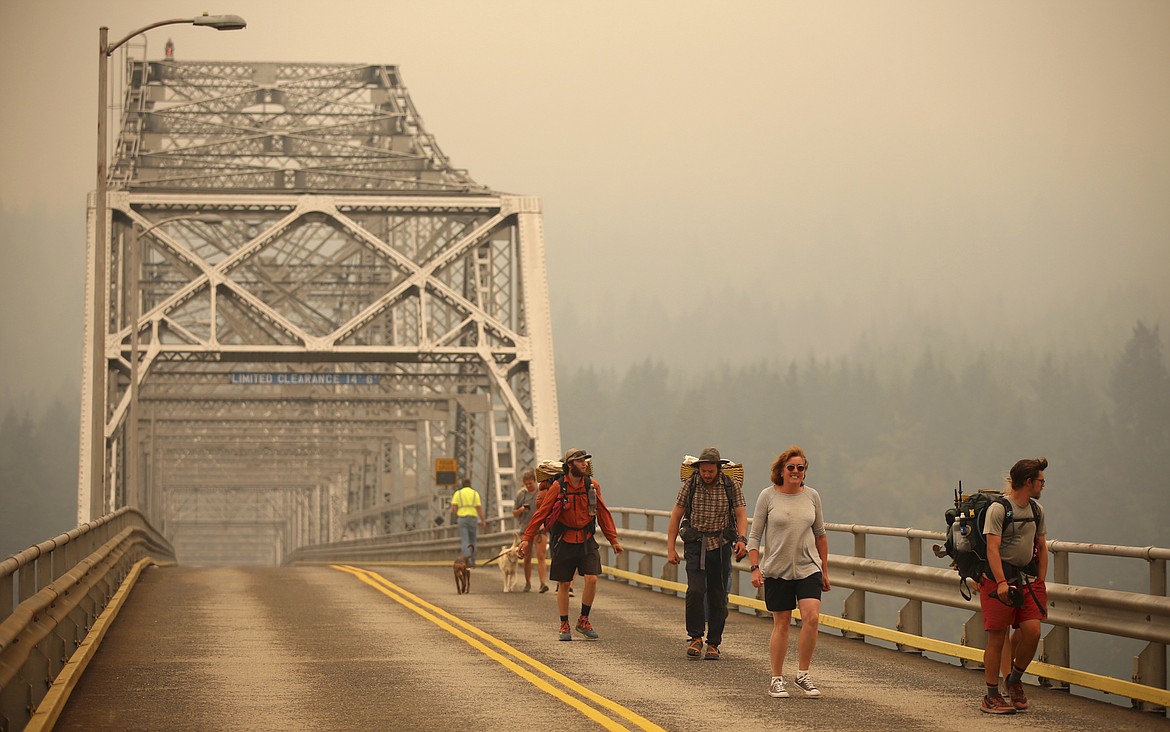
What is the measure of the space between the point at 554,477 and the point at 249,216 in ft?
116

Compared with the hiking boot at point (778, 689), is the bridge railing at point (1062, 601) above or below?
above

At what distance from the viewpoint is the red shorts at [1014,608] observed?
1120 cm

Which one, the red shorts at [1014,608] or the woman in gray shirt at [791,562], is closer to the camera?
the red shorts at [1014,608]

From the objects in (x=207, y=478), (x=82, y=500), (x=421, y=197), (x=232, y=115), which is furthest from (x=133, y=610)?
(x=207, y=478)

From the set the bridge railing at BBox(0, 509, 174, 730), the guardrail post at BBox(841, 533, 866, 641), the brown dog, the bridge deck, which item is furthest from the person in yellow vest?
the guardrail post at BBox(841, 533, 866, 641)

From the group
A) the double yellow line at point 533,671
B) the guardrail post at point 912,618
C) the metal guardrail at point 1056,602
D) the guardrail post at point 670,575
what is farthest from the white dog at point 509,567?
the guardrail post at point 912,618

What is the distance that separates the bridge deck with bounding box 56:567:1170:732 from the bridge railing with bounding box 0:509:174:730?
352mm

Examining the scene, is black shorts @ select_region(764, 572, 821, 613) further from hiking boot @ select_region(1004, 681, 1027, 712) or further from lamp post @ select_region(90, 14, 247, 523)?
lamp post @ select_region(90, 14, 247, 523)

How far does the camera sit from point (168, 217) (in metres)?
49.3

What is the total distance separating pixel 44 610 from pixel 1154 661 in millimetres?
7634

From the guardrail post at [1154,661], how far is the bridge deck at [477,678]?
28 cm

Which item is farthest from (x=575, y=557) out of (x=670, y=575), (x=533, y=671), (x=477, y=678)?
(x=670, y=575)

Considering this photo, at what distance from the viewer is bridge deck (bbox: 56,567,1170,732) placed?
11234 mm

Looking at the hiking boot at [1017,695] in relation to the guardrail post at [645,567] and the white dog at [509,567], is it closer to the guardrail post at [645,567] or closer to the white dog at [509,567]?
the white dog at [509,567]
